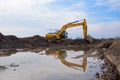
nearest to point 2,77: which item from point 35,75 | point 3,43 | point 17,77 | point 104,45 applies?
point 17,77

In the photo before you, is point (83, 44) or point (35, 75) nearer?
point (35, 75)

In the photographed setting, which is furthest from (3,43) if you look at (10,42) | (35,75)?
(35,75)

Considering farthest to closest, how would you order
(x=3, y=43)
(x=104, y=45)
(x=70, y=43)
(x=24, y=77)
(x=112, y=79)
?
(x=70, y=43)
(x=3, y=43)
(x=104, y=45)
(x=24, y=77)
(x=112, y=79)

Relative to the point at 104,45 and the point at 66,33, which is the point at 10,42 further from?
the point at 104,45

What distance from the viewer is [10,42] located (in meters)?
47.1

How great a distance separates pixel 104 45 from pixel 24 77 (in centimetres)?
2231

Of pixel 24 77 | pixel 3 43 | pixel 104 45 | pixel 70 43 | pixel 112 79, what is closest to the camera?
pixel 112 79

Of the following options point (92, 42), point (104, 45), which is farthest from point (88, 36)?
point (104, 45)

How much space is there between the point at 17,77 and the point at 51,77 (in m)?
1.90

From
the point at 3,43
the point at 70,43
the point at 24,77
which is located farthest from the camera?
the point at 70,43

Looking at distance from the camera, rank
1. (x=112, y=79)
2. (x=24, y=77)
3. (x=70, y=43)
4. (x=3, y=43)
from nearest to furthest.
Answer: (x=112, y=79)
(x=24, y=77)
(x=3, y=43)
(x=70, y=43)

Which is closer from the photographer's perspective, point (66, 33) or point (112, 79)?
point (112, 79)

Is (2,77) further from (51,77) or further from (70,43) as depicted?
(70,43)

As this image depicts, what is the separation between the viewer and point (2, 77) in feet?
49.4
